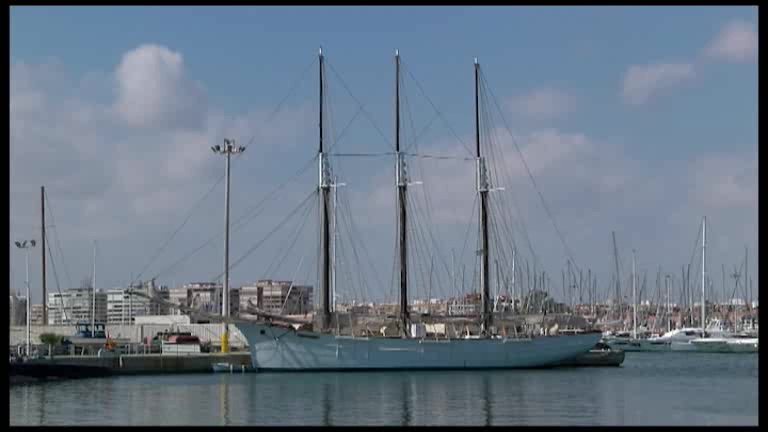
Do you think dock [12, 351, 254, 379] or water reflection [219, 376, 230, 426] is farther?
dock [12, 351, 254, 379]

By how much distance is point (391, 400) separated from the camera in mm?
45906

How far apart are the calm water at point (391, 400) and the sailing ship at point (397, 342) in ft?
8.38

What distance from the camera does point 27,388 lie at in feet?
164

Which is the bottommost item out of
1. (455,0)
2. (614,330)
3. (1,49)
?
(614,330)

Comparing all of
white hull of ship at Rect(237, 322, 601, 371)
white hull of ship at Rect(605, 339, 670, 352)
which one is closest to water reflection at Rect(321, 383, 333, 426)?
white hull of ship at Rect(237, 322, 601, 371)

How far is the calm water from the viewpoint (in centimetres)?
3806

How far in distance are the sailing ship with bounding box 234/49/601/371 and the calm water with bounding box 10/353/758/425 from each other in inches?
101

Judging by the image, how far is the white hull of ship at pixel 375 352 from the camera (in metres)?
65.6

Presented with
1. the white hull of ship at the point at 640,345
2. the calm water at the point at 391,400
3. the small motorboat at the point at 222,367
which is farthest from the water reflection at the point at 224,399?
the white hull of ship at the point at 640,345

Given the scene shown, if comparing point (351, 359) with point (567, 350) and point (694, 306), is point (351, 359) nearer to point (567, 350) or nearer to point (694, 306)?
point (567, 350)

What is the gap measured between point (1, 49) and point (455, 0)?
334 inches

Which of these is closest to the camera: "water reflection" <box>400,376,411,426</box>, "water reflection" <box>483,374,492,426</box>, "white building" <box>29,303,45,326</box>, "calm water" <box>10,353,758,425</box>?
"water reflection" <box>400,376,411,426</box>

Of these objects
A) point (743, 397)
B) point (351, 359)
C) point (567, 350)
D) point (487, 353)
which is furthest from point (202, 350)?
point (743, 397)

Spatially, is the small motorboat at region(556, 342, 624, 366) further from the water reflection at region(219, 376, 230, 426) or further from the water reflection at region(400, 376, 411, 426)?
the water reflection at region(219, 376, 230, 426)
